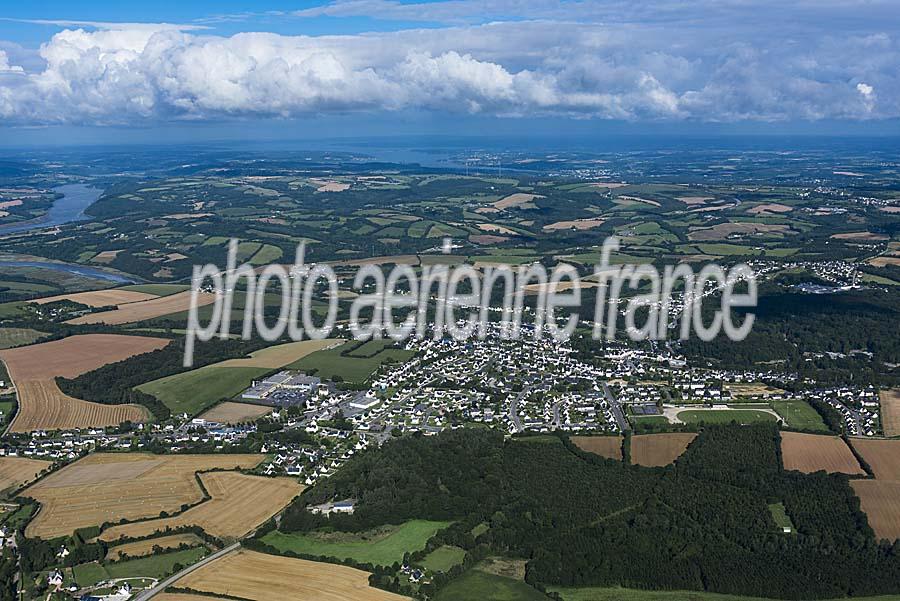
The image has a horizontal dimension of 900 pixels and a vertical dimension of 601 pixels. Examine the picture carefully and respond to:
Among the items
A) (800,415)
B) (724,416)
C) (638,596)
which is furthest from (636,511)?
(800,415)

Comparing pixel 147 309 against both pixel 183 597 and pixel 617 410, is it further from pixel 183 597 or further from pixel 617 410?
pixel 183 597

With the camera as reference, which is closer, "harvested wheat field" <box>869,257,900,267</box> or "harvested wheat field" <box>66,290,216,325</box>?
"harvested wheat field" <box>66,290,216,325</box>

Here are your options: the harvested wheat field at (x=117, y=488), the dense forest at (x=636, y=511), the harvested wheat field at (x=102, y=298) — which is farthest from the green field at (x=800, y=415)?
the harvested wheat field at (x=102, y=298)

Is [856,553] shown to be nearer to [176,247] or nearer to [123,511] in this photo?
[123,511]

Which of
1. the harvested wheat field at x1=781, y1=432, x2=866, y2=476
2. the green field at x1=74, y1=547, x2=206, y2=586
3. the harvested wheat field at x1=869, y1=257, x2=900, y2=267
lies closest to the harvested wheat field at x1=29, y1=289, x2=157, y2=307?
the green field at x1=74, y1=547, x2=206, y2=586

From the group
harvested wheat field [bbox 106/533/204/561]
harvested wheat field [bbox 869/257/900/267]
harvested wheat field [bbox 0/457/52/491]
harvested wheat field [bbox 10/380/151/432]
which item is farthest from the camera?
harvested wheat field [bbox 869/257/900/267]

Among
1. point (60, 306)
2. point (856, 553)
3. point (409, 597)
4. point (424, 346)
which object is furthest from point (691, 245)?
point (409, 597)

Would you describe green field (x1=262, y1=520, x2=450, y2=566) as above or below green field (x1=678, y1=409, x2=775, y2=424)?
below

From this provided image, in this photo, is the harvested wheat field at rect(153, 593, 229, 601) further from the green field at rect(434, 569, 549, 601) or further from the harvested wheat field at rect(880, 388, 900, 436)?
the harvested wheat field at rect(880, 388, 900, 436)
